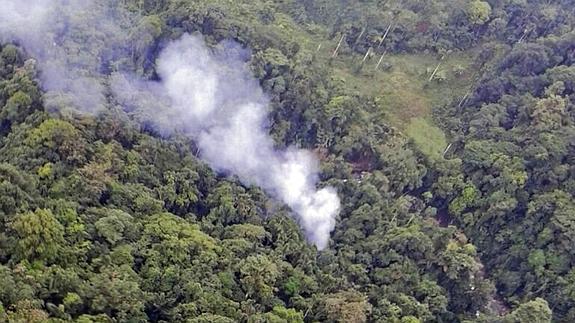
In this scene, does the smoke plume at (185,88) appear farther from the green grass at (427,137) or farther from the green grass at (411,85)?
the green grass at (411,85)

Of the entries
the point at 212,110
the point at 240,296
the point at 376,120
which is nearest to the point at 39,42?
the point at 212,110

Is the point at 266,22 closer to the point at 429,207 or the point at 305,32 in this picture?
the point at 305,32

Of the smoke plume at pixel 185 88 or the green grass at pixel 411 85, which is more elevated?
the green grass at pixel 411 85

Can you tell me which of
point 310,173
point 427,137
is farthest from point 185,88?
point 427,137

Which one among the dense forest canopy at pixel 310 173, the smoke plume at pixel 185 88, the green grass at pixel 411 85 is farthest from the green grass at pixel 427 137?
the smoke plume at pixel 185 88

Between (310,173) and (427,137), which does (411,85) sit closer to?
(427,137)
